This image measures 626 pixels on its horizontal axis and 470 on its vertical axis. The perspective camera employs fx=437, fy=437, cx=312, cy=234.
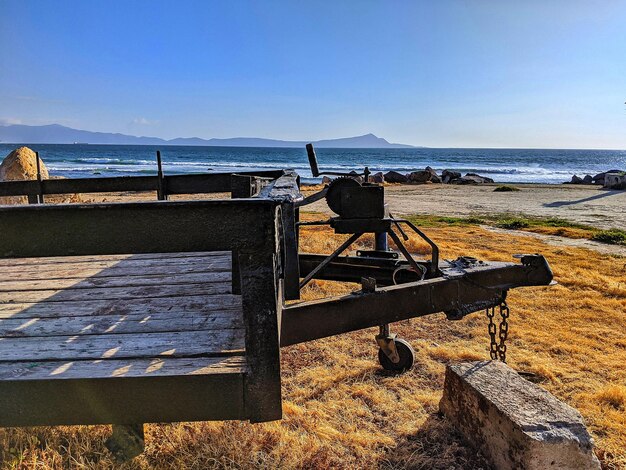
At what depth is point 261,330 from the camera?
4.99 ft

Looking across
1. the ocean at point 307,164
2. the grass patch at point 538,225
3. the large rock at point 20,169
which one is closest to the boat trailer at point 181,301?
the grass patch at point 538,225

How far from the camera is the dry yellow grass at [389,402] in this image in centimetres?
242

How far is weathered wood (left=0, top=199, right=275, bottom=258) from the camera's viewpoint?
1254mm

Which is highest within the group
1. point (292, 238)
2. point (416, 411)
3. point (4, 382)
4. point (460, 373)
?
point (292, 238)

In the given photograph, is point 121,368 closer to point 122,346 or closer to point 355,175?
point 122,346

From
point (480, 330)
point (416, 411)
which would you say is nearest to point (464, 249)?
point (480, 330)

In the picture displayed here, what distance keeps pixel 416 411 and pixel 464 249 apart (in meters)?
5.74

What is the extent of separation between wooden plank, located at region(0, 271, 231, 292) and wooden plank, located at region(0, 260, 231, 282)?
0.26 ft

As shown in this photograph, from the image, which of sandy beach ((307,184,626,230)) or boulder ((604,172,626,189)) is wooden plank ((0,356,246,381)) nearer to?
sandy beach ((307,184,626,230))

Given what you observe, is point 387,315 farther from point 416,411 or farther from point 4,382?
point 4,382

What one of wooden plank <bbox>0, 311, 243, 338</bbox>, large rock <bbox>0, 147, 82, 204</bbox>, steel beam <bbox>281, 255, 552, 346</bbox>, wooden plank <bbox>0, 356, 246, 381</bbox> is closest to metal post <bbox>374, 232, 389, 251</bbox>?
steel beam <bbox>281, 255, 552, 346</bbox>

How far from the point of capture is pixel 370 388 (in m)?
3.60

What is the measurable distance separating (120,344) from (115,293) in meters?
0.93

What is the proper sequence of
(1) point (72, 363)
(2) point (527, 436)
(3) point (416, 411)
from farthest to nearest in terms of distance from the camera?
(3) point (416, 411) < (2) point (527, 436) < (1) point (72, 363)
